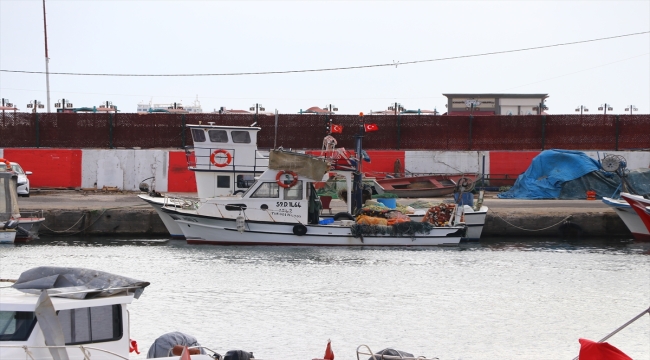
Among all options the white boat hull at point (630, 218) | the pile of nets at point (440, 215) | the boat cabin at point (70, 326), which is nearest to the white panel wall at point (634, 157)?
the white boat hull at point (630, 218)

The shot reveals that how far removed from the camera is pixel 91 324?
10.1m

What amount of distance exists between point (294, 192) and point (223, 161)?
2563 millimetres

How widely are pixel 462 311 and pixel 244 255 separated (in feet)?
25.7

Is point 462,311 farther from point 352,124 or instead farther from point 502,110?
point 502,110

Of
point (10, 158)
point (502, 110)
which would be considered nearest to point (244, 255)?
point (10, 158)

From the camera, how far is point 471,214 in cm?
2641

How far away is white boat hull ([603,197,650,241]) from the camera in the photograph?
2714 centimetres

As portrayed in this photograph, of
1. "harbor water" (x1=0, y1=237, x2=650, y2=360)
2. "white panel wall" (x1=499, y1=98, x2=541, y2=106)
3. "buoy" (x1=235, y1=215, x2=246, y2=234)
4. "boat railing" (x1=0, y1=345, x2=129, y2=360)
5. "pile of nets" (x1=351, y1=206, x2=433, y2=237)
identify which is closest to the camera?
"boat railing" (x1=0, y1=345, x2=129, y2=360)

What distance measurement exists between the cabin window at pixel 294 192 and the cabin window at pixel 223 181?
2.14 metres

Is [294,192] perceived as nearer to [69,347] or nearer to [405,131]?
[405,131]

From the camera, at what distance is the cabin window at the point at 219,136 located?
26422mm

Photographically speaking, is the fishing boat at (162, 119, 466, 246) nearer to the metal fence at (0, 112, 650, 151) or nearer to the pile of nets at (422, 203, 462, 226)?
the pile of nets at (422, 203, 462, 226)

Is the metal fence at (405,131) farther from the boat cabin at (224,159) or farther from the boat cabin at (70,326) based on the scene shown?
the boat cabin at (70,326)

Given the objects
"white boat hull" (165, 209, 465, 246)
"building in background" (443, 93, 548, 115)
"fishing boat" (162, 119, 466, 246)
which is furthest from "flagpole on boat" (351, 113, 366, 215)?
"building in background" (443, 93, 548, 115)
